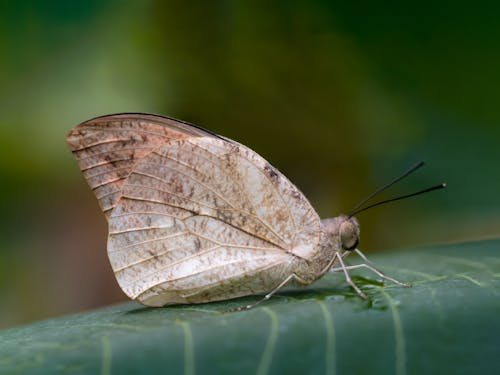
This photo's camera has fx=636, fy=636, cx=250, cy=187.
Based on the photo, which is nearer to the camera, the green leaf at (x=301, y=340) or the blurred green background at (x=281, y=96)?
the green leaf at (x=301, y=340)

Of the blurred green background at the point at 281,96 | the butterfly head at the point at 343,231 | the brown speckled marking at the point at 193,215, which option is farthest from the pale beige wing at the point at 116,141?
the blurred green background at the point at 281,96

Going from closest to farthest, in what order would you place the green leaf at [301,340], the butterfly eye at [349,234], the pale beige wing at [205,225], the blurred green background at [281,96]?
the green leaf at [301,340] < the pale beige wing at [205,225] < the butterfly eye at [349,234] < the blurred green background at [281,96]

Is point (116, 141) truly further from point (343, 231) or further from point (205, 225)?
point (343, 231)

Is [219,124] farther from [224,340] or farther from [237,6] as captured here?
[224,340]

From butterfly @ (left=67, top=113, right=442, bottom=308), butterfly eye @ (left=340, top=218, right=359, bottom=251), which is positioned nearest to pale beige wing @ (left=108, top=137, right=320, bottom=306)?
butterfly @ (left=67, top=113, right=442, bottom=308)

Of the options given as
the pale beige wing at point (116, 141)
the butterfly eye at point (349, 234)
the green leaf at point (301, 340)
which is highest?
the pale beige wing at point (116, 141)

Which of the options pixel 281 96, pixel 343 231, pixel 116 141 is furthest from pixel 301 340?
pixel 281 96

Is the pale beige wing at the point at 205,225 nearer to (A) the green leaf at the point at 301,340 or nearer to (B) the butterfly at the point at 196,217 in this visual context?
(B) the butterfly at the point at 196,217
